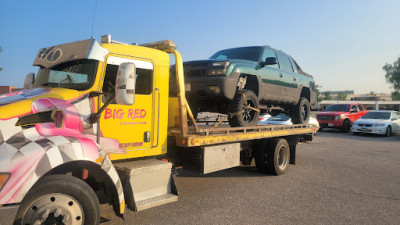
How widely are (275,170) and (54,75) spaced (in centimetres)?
487

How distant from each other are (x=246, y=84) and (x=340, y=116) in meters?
13.3

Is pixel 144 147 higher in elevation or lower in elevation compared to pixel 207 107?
lower

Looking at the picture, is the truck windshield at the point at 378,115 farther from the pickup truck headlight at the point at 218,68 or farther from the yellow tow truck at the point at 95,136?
the yellow tow truck at the point at 95,136

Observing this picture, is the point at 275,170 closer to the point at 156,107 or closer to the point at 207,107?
the point at 207,107

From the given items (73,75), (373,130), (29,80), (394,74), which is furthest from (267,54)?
(394,74)

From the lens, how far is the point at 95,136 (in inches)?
134

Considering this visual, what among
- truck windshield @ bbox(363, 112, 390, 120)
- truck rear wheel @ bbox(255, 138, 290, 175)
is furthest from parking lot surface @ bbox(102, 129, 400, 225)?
truck windshield @ bbox(363, 112, 390, 120)

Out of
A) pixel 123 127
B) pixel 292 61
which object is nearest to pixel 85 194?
pixel 123 127

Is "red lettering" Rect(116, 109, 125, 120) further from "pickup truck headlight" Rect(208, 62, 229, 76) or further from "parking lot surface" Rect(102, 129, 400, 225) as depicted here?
"pickup truck headlight" Rect(208, 62, 229, 76)

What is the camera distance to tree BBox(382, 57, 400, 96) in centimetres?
4719

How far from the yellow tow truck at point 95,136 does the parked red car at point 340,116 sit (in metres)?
14.6

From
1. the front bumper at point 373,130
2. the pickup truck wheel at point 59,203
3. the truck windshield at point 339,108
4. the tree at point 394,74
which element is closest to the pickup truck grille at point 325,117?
the truck windshield at point 339,108

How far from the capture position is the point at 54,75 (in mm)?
3578

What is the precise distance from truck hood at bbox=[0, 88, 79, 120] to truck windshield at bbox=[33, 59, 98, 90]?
133mm
